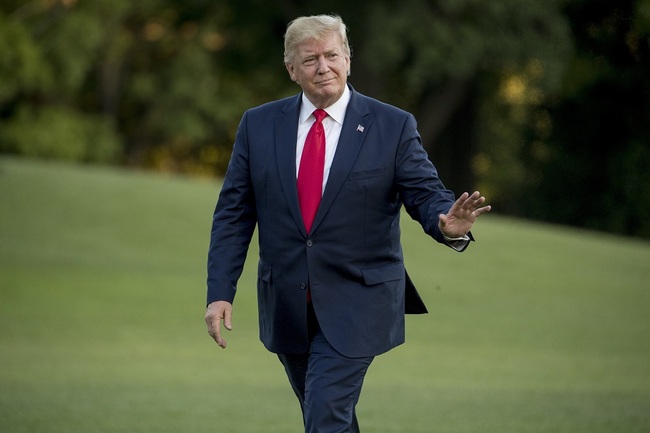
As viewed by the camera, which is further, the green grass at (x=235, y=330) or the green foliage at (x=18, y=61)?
the green foliage at (x=18, y=61)

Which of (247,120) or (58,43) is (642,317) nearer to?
(247,120)

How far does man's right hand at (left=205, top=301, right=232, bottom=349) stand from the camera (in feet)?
15.6

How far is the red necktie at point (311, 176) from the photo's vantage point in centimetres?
475

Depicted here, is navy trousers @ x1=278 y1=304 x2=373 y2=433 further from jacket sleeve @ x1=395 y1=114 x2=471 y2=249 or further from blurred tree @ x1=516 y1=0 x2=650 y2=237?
blurred tree @ x1=516 y1=0 x2=650 y2=237

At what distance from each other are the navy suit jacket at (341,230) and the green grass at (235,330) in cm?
333

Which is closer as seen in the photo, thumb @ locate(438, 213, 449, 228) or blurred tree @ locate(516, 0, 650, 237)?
thumb @ locate(438, 213, 449, 228)

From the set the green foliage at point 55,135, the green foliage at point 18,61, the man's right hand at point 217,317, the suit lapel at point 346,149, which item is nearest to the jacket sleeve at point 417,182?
the suit lapel at point 346,149

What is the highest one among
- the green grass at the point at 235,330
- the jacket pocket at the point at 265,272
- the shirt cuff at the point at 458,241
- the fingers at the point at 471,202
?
the fingers at the point at 471,202

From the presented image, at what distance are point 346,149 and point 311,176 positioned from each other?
0.56 ft

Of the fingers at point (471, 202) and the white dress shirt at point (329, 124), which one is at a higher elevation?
the white dress shirt at point (329, 124)

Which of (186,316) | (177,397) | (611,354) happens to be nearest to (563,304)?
(611,354)

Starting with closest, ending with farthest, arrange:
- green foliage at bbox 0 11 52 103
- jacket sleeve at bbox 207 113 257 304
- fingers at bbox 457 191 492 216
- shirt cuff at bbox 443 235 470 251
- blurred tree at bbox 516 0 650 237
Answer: fingers at bbox 457 191 492 216 → shirt cuff at bbox 443 235 470 251 → jacket sleeve at bbox 207 113 257 304 → blurred tree at bbox 516 0 650 237 → green foliage at bbox 0 11 52 103

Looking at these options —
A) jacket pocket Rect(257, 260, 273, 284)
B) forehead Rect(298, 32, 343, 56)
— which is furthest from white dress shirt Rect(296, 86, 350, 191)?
jacket pocket Rect(257, 260, 273, 284)

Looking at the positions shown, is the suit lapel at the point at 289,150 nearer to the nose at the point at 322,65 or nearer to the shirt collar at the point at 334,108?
the shirt collar at the point at 334,108
